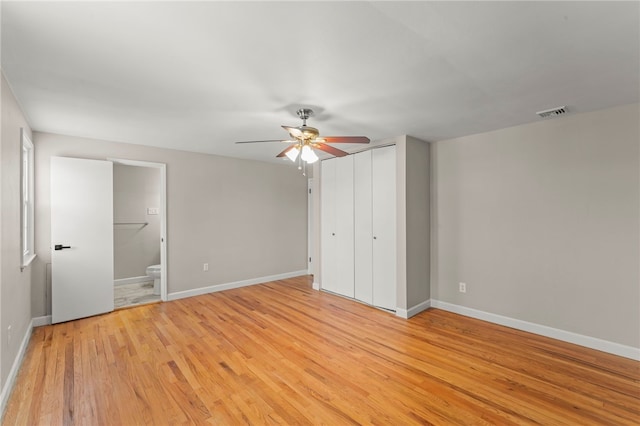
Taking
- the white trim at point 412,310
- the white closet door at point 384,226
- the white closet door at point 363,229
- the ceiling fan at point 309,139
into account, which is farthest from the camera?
the white closet door at point 363,229

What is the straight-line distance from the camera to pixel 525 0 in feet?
4.42

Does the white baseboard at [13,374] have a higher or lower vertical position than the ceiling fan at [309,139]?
lower

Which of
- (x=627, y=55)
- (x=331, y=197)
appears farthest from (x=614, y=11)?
(x=331, y=197)

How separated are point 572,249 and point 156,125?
474 cm

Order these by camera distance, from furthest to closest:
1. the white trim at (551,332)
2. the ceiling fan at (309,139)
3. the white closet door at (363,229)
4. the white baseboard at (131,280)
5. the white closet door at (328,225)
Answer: the white baseboard at (131,280), the white closet door at (328,225), the white closet door at (363,229), the white trim at (551,332), the ceiling fan at (309,139)

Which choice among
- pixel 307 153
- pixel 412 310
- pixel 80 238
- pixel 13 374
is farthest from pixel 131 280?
pixel 412 310

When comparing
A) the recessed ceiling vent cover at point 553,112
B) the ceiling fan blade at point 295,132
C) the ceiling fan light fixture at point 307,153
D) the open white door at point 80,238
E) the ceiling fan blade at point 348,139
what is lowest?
the open white door at point 80,238

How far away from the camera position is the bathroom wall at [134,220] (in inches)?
206

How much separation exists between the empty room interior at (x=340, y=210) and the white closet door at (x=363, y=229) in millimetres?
30

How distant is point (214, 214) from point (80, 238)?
1.79 m

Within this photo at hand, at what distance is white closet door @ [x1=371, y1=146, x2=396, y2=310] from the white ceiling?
2.83 ft

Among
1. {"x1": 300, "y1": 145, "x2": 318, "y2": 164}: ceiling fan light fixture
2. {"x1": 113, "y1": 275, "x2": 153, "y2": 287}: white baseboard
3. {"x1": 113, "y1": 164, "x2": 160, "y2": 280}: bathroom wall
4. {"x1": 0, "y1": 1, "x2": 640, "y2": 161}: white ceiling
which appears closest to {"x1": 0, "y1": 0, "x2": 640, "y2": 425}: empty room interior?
{"x1": 0, "y1": 1, "x2": 640, "y2": 161}: white ceiling

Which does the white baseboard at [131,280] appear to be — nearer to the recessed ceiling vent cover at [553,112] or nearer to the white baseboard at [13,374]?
the white baseboard at [13,374]

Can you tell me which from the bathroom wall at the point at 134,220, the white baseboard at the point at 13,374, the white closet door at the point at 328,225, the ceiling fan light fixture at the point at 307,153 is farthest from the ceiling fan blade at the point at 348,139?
the bathroom wall at the point at 134,220
